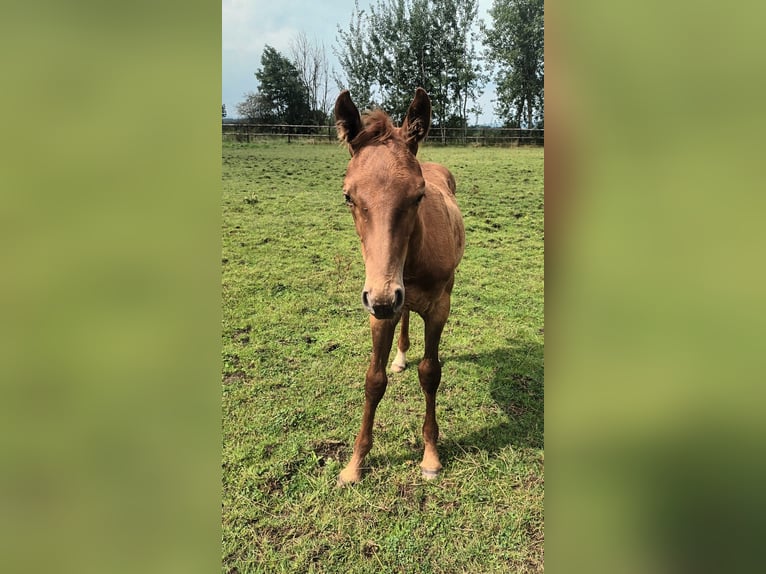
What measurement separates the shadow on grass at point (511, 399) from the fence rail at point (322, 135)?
831cm

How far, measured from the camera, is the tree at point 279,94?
41.5 ft

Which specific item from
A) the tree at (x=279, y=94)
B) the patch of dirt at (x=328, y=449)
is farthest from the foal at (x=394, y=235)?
the tree at (x=279, y=94)

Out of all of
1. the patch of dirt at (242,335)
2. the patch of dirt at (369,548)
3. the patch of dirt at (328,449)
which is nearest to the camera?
Result: the patch of dirt at (369,548)

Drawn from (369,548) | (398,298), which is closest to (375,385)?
(369,548)

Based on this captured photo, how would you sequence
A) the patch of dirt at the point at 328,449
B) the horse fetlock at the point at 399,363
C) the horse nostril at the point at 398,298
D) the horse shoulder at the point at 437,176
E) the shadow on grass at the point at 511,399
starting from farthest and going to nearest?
the horse fetlock at the point at 399,363 < the horse shoulder at the point at 437,176 < the shadow on grass at the point at 511,399 < the patch of dirt at the point at 328,449 < the horse nostril at the point at 398,298

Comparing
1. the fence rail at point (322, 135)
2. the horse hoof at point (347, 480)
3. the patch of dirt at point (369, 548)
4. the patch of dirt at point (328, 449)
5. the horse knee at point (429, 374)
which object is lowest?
the patch of dirt at point (369, 548)

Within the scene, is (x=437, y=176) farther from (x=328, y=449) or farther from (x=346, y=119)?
(x=328, y=449)

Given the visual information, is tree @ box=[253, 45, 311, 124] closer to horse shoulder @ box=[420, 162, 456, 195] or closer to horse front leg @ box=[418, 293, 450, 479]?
horse shoulder @ box=[420, 162, 456, 195]

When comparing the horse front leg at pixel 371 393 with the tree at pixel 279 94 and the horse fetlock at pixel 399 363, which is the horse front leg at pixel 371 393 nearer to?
the horse fetlock at pixel 399 363

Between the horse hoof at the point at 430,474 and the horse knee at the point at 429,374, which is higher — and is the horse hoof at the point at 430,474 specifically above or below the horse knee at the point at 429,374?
below

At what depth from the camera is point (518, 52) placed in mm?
3510

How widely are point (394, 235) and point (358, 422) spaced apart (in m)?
2.14
